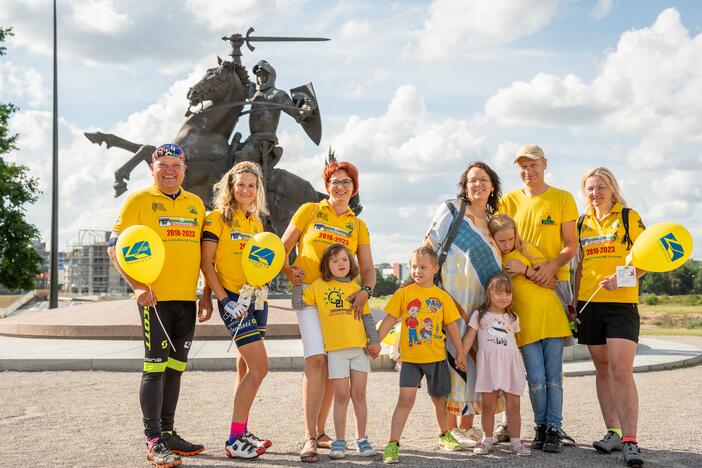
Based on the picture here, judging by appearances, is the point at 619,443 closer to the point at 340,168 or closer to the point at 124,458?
the point at 340,168

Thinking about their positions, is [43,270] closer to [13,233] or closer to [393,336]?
[13,233]

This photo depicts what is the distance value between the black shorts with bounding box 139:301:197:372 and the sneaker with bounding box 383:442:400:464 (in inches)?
55.8

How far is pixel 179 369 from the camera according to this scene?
14.0 ft

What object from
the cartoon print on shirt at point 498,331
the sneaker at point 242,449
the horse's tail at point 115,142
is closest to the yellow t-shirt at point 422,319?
the cartoon print on shirt at point 498,331

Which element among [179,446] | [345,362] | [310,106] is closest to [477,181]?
[345,362]

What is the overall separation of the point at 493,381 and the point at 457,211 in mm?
1174

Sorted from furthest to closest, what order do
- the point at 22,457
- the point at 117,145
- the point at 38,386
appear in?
the point at 117,145
the point at 38,386
the point at 22,457

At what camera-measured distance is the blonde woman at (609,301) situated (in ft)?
14.4

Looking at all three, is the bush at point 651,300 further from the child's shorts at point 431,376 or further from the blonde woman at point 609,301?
the child's shorts at point 431,376

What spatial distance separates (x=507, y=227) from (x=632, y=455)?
63.9 inches

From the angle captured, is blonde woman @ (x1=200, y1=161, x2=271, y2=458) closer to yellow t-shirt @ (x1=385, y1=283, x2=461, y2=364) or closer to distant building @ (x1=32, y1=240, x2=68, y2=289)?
yellow t-shirt @ (x1=385, y1=283, x2=461, y2=364)

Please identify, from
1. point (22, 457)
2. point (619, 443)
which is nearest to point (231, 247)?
point (22, 457)

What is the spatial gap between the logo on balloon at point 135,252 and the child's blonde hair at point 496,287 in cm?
219

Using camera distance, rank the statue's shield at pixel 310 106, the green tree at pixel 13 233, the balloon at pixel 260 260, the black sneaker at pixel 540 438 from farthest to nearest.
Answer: the green tree at pixel 13 233 → the statue's shield at pixel 310 106 → the black sneaker at pixel 540 438 → the balloon at pixel 260 260
